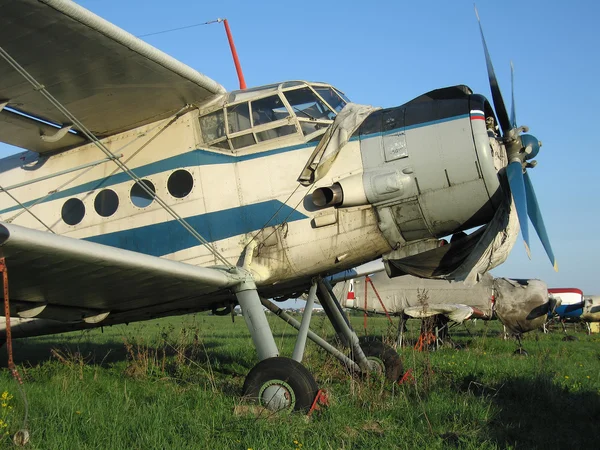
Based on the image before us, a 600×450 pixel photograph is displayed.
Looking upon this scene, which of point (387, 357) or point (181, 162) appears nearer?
point (181, 162)

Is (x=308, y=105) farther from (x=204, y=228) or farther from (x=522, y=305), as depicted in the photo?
(x=522, y=305)

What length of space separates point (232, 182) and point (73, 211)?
7.34ft

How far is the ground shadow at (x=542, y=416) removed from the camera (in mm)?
4479

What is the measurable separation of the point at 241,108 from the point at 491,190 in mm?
2954

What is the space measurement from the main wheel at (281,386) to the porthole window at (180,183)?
91.5 inches

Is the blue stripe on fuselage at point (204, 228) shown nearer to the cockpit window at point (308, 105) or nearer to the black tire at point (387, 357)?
the cockpit window at point (308, 105)

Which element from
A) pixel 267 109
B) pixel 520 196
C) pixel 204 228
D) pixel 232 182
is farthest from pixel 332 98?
pixel 520 196

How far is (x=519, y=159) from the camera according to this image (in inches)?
242

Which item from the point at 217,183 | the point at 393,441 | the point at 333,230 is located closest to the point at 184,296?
the point at 217,183

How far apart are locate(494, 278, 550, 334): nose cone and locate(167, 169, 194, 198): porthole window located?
44.5 ft

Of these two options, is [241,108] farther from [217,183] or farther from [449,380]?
[449,380]

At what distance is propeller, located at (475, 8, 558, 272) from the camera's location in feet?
18.9

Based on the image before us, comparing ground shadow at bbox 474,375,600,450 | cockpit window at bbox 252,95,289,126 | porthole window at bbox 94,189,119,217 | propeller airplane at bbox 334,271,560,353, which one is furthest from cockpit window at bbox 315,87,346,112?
propeller airplane at bbox 334,271,560,353

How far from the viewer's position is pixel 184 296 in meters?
6.67
